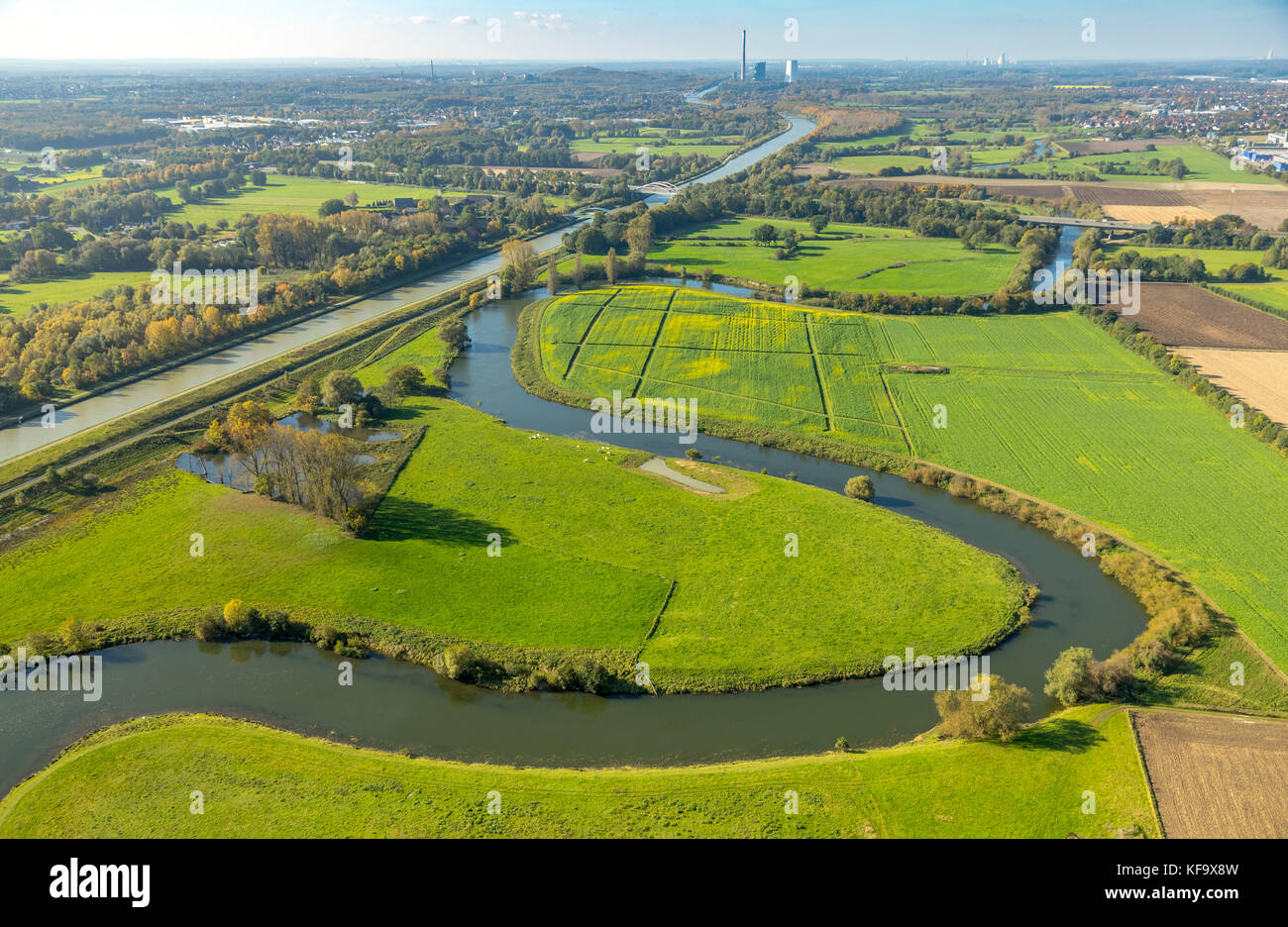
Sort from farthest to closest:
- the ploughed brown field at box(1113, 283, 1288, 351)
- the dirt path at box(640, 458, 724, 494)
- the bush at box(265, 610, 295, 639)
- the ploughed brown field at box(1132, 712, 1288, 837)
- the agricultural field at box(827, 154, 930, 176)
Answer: the agricultural field at box(827, 154, 930, 176), the ploughed brown field at box(1113, 283, 1288, 351), the dirt path at box(640, 458, 724, 494), the bush at box(265, 610, 295, 639), the ploughed brown field at box(1132, 712, 1288, 837)

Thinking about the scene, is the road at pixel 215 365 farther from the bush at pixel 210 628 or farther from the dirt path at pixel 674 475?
the dirt path at pixel 674 475

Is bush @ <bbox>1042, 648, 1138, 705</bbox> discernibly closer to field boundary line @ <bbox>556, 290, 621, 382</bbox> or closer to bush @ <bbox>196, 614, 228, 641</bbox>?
bush @ <bbox>196, 614, 228, 641</bbox>

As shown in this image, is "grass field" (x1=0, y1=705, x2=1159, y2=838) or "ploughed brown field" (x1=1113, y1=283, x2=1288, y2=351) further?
"ploughed brown field" (x1=1113, y1=283, x2=1288, y2=351)

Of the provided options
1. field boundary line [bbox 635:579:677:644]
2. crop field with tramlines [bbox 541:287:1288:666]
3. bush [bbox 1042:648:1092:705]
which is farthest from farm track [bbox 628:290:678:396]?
bush [bbox 1042:648:1092:705]

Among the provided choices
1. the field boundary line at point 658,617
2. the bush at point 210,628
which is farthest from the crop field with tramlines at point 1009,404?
the bush at point 210,628

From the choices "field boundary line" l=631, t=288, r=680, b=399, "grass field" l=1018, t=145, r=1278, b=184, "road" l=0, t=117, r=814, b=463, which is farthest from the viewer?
"grass field" l=1018, t=145, r=1278, b=184

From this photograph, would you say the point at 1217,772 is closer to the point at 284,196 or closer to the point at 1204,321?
the point at 1204,321

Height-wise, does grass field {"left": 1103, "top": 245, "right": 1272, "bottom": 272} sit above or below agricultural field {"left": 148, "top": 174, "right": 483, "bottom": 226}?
below

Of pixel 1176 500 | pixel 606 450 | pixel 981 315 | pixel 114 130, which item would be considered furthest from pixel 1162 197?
pixel 114 130
